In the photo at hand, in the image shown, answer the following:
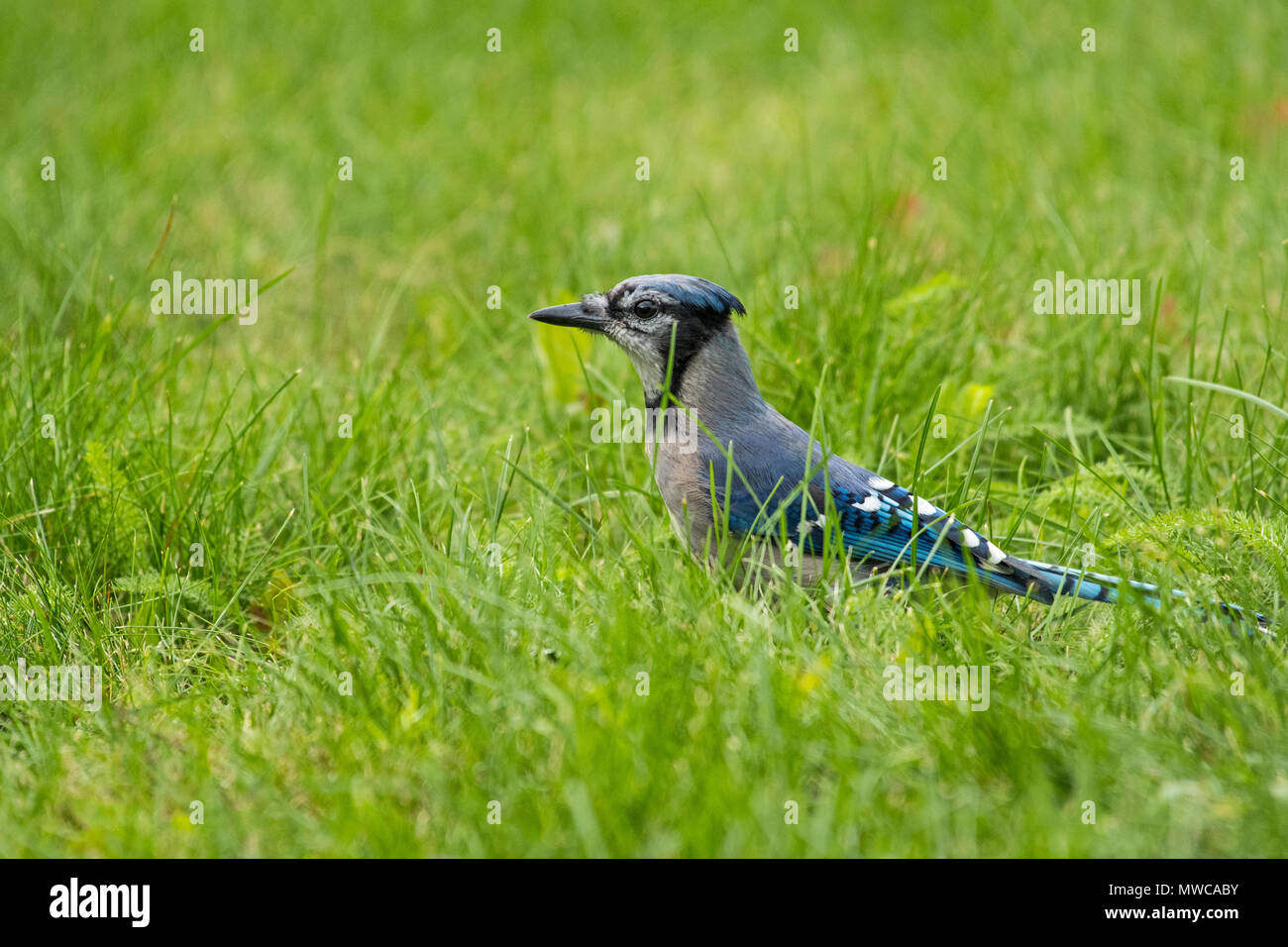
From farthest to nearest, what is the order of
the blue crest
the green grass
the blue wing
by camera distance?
1. the blue crest
2. the blue wing
3. the green grass

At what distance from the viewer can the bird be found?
313 centimetres

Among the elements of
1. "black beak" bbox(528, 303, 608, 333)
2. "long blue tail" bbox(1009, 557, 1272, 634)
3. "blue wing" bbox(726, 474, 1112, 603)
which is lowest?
"long blue tail" bbox(1009, 557, 1272, 634)

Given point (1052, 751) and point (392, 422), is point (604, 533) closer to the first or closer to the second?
point (392, 422)

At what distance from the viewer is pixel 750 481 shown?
11.5ft

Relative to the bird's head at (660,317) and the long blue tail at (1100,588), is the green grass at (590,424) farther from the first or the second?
the bird's head at (660,317)

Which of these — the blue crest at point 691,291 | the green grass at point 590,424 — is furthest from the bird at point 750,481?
the green grass at point 590,424

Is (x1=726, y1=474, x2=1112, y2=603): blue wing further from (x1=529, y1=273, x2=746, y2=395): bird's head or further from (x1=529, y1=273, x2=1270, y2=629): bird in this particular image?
(x1=529, y1=273, x2=746, y2=395): bird's head

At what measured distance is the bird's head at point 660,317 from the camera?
369 cm

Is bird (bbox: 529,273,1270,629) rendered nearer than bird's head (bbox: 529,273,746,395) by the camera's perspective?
Yes

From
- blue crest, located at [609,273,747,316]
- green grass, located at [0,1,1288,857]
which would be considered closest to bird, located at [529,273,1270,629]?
blue crest, located at [609,273,747,316]

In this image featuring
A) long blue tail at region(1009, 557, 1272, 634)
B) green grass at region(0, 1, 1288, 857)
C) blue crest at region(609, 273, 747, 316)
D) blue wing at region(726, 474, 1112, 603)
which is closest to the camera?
green grass at region(0, 1, 1288, 857)

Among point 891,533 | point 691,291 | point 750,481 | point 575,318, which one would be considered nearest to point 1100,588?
point 891,533
